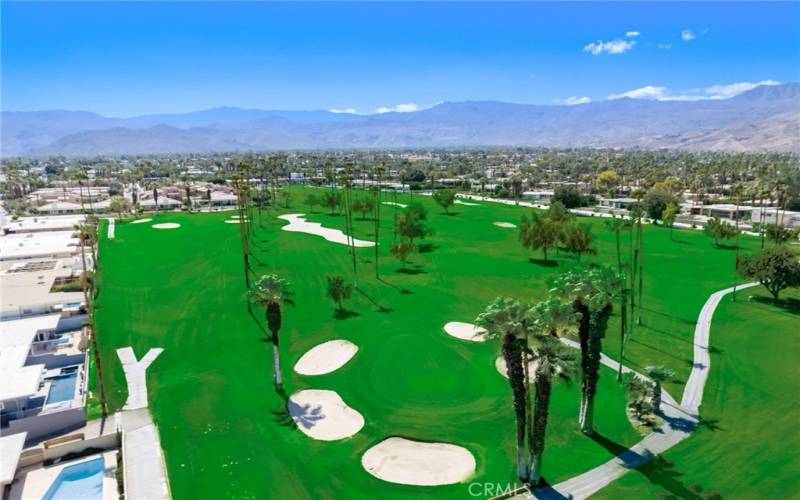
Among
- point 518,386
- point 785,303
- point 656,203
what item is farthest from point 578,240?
point 518,386

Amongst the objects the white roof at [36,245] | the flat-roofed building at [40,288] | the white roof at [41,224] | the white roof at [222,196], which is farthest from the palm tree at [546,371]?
the white roof at [222,196]

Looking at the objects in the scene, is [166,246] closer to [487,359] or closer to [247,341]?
[247,341]

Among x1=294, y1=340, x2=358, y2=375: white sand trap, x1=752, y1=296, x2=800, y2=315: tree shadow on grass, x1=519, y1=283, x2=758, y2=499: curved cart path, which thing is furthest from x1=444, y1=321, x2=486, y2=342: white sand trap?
x1=752, y1=296, x2=800, y2=315: tree shadow on grass

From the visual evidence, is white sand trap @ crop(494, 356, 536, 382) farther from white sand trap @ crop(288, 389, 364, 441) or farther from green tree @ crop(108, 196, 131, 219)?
green tree @ crop(108, 196, 131, 219)

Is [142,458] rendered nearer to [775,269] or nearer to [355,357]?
[355,357]

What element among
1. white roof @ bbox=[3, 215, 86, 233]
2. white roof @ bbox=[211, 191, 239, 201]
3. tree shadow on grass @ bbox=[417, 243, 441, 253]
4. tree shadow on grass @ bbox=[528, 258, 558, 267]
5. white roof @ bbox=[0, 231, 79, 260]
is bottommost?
tree shadow on grass @ bbox=[528, 258, 558, 267]

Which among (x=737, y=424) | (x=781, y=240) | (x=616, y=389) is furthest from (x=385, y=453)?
(x=781, y=240)
